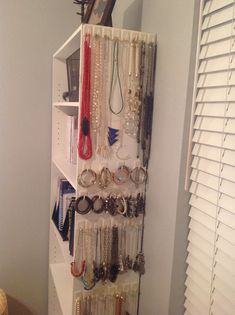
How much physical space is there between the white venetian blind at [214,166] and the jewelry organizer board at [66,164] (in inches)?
11.1

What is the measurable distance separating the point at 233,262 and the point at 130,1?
46.3 inches

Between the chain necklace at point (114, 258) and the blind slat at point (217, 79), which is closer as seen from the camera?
the blind slat at point (217, 79)

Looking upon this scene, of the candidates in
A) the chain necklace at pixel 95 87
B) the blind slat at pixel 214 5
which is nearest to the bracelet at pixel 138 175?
the chain necklace at pixel 95 87

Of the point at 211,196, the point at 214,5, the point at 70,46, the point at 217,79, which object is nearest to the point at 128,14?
the point at 70,46

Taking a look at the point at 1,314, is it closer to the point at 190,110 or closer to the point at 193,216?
the point at 193,216

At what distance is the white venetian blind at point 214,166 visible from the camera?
33.2 inches

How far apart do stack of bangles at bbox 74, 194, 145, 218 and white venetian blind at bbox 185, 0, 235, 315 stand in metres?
0.25

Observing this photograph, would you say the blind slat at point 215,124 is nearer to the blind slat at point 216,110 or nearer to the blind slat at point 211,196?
the blind slat at point 216,110

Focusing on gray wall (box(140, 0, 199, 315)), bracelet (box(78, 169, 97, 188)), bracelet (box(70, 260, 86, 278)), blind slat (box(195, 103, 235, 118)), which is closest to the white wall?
gray wall (box(140, 0, 199, 315))

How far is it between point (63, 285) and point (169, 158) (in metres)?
0.93

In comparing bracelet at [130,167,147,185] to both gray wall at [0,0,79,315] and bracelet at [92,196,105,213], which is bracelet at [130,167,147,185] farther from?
gray wall at [0,0,79,315]

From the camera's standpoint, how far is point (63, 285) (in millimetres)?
1519

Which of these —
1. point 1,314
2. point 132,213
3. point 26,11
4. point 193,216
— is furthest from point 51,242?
point 26,11

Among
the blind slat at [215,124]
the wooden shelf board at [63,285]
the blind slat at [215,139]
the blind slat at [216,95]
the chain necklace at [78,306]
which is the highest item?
the blind slat at [216,95]
